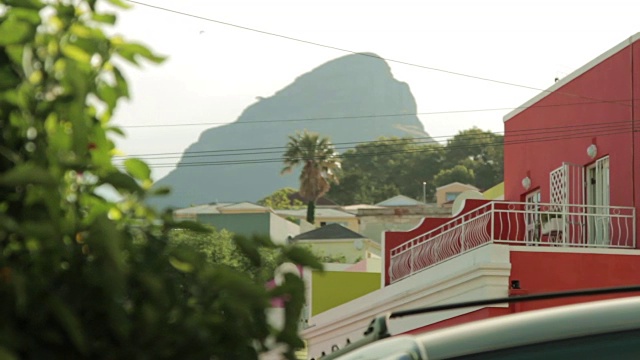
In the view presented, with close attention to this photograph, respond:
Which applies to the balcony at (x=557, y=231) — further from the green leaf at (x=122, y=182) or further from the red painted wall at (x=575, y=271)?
the green leaf at (x=122, y=182)

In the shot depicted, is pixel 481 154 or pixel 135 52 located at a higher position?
pixel 481 154

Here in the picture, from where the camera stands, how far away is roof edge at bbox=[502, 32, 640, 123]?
2038 centimetres

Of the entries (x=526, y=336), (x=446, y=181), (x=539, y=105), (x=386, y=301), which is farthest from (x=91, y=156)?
(x=446, y=181)

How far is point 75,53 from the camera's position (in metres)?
1.84

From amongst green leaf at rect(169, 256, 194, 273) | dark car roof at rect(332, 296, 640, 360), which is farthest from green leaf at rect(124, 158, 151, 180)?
dark car roof at rect(332, 296, 640, 360)

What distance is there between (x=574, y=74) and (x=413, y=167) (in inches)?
4183

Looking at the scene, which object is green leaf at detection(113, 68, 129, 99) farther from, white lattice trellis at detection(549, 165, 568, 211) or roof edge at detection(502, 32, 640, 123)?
white lattice trellis at detection(549, 165, 568, 211)

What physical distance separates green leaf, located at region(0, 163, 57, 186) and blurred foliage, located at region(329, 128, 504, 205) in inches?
4564

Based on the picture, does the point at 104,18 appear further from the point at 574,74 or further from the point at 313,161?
the point at 313,161

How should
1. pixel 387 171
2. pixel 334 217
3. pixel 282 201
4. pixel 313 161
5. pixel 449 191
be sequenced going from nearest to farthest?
pixel 313 161 < pixel 449 191 < pixel 334 217 < pixel 282 201 < pixel 387 171

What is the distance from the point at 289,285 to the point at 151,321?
0.29 m

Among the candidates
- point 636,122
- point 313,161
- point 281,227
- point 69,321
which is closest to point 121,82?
point 69,321

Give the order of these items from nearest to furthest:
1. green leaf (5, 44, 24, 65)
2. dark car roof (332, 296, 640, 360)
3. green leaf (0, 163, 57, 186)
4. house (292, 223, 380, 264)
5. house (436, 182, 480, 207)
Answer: green leaf (0, 163, 57, 186) < green leaf (5, 44, 24, 65) < dark car roof (332, 296, 640, 360) < house (292, 223, 380, 264) < house (436, 182, 480, 207)

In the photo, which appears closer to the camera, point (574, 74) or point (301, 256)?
point (301, 256)
